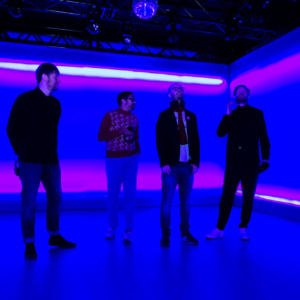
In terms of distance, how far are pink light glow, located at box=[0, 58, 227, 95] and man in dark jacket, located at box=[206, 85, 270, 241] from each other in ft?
9.17

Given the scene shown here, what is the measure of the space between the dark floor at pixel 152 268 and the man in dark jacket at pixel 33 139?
41 centimetres

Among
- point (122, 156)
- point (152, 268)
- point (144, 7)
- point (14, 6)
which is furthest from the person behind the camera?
point (14, 6)

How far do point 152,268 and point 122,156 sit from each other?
3.82 ft

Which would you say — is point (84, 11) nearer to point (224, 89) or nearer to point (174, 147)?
point (224, 89)

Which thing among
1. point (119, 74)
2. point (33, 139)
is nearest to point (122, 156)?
point (33, 139)

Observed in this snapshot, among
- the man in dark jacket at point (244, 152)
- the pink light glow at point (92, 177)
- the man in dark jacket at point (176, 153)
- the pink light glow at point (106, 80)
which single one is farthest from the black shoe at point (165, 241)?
the pink light glow at point (106, 80)

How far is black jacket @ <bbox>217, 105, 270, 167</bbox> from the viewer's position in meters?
3.27

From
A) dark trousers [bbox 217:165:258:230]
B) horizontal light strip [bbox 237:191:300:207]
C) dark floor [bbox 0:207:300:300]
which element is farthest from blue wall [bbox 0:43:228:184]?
dark trousers [bbox 217:165:258:230]

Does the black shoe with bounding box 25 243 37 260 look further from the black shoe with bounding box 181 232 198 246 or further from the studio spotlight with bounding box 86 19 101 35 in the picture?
the studio spotlight with bounding box 86 19 101 35

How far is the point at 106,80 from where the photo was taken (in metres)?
5.72

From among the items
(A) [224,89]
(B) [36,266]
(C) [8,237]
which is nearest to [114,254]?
(B) [36,266]

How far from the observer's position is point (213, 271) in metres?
2.42

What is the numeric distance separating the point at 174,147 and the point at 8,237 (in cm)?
Answer: 208

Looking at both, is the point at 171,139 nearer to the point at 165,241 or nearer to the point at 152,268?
the point at 165,241
